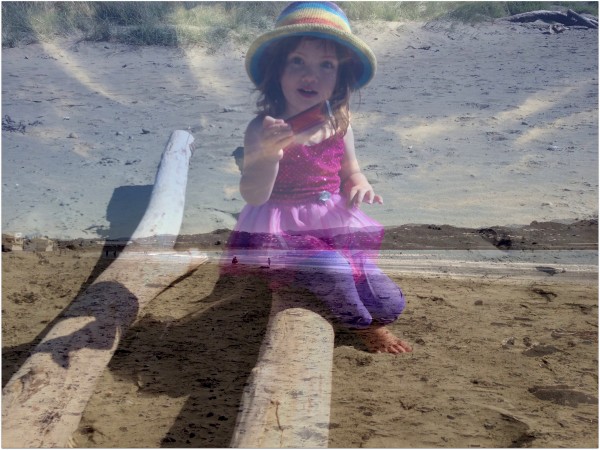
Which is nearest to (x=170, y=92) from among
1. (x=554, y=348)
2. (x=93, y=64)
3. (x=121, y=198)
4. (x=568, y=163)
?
(x=93, y=64)

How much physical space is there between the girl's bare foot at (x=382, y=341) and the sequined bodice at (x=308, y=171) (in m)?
0.44

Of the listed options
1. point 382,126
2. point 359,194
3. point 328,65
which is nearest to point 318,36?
point 328,65

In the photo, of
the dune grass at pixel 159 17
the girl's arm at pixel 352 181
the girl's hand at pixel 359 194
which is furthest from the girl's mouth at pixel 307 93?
the dune grass at pixel 159 17

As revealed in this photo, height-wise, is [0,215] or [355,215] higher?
[355,215]

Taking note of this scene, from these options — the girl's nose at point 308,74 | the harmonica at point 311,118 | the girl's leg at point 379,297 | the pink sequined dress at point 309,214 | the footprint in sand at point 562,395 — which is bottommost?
the girl's leg at point 379,297

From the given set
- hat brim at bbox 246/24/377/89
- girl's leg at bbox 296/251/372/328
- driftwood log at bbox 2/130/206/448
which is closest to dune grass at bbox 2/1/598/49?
driftwood log at bbox 2/130/206/448

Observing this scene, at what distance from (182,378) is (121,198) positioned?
1641 mm

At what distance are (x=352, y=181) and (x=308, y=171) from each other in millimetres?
190

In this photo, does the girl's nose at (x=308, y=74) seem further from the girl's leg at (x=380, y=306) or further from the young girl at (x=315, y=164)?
the girl's leg at (x=380, y=306)

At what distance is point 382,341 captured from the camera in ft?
7.76

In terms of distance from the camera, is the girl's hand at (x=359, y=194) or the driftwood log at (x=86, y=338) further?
the girl's hand at (x=359, y=194)

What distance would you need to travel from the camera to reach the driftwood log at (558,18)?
12.8 ft

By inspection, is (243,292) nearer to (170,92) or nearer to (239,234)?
(239,234)

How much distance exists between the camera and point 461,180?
3.76 m
